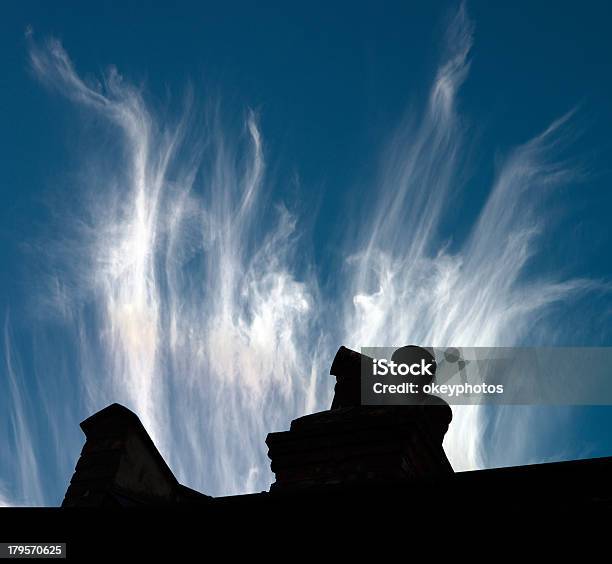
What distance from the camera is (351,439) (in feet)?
28.4

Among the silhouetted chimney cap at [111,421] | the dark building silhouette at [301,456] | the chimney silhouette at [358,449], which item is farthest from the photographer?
the chimney silhouette at [358,449]

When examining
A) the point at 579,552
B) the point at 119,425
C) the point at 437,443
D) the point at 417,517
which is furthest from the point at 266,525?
the point at 437,443

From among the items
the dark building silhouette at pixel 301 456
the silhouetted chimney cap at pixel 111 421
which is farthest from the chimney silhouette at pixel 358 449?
the silhouetted chimney cap at pixel 111 421

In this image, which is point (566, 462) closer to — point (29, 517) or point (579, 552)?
point (579, 552)

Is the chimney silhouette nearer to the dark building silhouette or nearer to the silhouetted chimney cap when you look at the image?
the dark building silhouette

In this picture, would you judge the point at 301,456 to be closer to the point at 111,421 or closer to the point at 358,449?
the point at 358,449

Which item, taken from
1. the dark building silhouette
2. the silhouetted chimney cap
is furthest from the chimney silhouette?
the silhouetted chimney cap

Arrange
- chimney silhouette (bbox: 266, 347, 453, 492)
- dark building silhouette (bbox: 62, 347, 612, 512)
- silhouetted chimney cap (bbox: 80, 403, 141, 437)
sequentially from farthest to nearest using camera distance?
chimney silhouette (bbox: 266, 347, 453, 492), silhouetted chimney cap (bbox: 80, 403, 141, 437), dark building silhouette (bbox: 62, 347, 612, 512)

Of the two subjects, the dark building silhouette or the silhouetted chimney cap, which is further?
the silhouetted chimney cap

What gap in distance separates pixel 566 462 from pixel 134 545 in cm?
405

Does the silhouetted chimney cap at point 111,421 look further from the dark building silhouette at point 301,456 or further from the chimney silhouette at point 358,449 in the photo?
the chimney silhouette at point 358,449

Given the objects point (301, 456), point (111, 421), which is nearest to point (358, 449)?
point (301, 456)

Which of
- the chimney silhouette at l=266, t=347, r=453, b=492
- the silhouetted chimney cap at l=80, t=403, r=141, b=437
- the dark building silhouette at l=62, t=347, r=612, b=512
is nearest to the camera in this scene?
the dark building silhouette at l=62, t=347, r=612, b=512

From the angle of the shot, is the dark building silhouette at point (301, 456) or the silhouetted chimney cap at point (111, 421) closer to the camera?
the dark building silhouette at point (301, 456)
